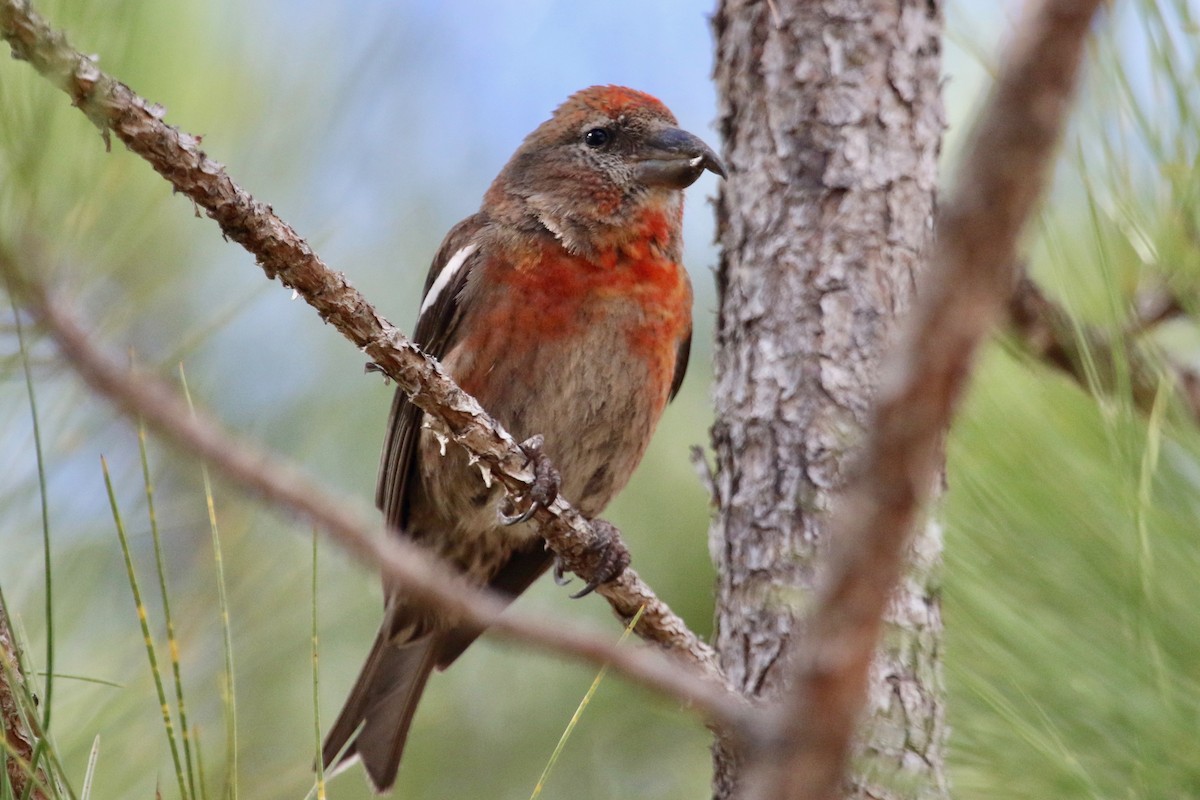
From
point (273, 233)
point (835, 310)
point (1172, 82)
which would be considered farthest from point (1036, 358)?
point (273, 233)

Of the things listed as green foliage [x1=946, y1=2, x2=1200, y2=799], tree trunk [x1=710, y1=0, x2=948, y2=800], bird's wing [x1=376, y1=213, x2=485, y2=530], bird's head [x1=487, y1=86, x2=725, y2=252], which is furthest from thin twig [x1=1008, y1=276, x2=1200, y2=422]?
bird's wing [x1=376, y1=213, x2=485, y2=530]

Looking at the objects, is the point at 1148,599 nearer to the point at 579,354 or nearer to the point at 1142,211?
the point at 1142,211

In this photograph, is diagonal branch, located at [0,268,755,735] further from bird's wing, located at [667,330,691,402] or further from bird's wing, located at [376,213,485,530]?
bird's wing, located at [667,330,691,402]

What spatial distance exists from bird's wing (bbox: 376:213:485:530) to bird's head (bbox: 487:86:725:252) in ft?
0.57

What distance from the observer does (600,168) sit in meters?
3.99

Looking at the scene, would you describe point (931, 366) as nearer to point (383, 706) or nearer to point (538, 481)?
point (538, 481)

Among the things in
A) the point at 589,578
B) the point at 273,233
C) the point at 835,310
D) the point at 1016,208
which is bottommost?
the point at 589,578

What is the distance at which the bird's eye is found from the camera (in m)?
4.08

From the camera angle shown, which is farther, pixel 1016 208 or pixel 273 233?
pixel 273 233

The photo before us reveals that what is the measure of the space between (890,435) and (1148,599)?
35.6 inches

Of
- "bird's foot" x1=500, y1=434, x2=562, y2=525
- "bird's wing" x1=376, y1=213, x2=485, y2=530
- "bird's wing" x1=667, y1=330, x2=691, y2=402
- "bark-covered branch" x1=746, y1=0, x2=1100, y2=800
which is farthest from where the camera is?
"bird's wing" x1=667, y1=330, x2=691, y2=402

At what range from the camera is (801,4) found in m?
3.36

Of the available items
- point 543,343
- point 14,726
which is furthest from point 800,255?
point 14,726

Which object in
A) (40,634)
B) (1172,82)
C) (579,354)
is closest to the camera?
(1172,82)
